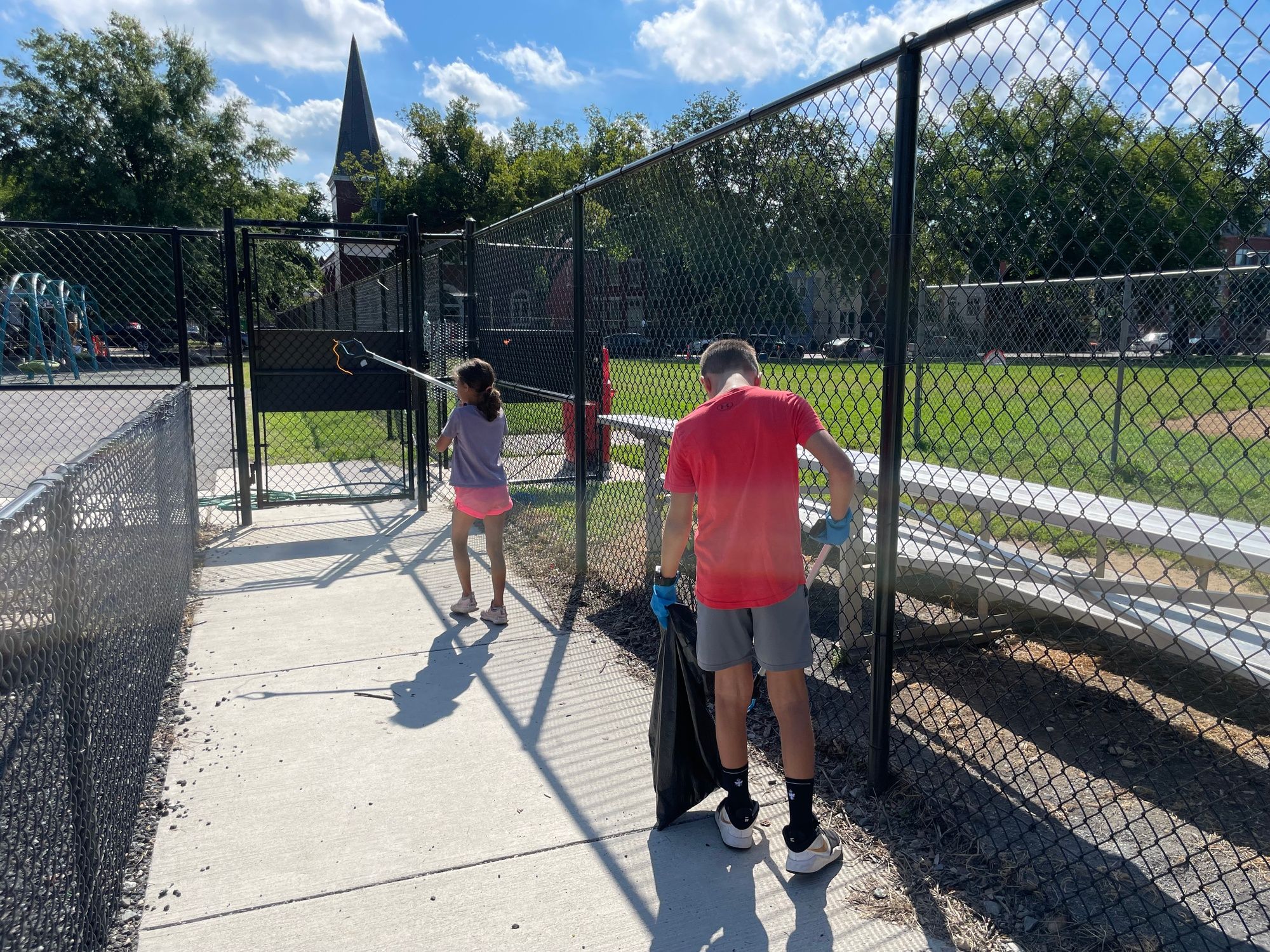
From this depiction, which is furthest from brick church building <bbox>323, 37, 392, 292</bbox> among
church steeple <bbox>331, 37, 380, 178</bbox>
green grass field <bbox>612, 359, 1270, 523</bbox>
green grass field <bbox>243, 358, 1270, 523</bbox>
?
green grass field <bbox>612, 359, 1270, 523</bbox>

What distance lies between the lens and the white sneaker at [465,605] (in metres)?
5.42

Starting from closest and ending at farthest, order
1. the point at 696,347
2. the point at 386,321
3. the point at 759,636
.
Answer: the point at 759,636 < the point at 696,347 < the point at 386,321

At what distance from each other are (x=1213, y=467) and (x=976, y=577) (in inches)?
224

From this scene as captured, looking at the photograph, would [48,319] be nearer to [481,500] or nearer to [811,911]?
[481,500]

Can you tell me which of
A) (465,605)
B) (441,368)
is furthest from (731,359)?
(441,368)

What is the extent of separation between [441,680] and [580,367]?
2251mm

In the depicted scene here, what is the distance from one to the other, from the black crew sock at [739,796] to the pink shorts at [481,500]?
2621 mm

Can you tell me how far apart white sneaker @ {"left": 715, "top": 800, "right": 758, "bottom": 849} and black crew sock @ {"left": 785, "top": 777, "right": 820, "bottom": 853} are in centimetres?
19

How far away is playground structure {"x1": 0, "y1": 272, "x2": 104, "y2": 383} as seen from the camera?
13.9 meters

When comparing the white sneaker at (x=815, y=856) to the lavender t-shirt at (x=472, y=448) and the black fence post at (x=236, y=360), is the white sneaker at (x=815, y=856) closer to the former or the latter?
the lavender t-shirt at (x=472, y=448)

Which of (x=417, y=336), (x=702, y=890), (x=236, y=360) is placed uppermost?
(x=417, y=336)

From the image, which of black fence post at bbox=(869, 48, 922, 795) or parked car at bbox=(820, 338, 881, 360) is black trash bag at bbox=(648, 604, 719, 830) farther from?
parked car at bbox=(820, 338, 881, 360)

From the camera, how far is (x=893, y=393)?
299 centimetres

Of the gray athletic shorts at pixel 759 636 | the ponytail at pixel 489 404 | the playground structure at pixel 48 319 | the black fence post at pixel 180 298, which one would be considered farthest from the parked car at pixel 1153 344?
the playground structure at pixel 48 319
